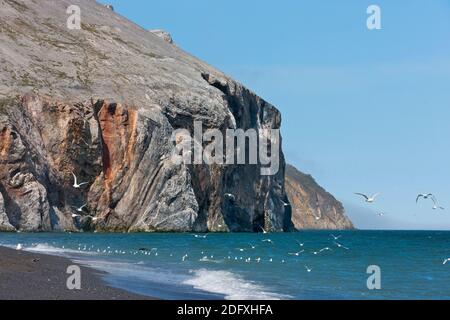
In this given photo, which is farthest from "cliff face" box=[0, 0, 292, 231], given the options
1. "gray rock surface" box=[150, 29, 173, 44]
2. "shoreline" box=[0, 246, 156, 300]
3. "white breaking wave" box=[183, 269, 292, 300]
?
"shoreline" box=[0, 246, 156, 300]

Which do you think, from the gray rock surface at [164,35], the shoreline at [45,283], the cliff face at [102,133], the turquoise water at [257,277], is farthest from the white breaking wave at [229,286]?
the gray rock surface at [164,35]

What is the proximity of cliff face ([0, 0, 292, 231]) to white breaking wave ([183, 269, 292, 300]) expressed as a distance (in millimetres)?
51086

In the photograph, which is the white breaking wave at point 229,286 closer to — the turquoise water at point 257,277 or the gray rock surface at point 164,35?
the turquoise water at point 257,277

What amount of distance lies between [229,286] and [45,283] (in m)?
8.31

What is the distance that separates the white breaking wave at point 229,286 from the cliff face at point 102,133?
51086mm

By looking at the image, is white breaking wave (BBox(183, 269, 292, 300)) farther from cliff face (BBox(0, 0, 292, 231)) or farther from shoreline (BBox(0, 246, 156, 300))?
cliff face (BBox(0, 0, 292, 231))

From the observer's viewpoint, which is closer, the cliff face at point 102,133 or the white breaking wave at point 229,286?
the white breaking wave at point 229,286

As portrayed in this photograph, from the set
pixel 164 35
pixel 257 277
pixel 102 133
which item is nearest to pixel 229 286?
pixel 257 277

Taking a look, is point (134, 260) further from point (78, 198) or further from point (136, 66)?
point (136, 66)

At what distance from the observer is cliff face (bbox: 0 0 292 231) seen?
91.9 m

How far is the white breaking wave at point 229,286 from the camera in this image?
28.0 metres

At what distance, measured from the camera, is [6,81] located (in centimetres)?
9925

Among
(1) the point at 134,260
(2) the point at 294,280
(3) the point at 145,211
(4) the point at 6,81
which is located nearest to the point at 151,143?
(3) the point at 145,211

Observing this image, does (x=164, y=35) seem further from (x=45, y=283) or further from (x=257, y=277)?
(x=45, y=283)
